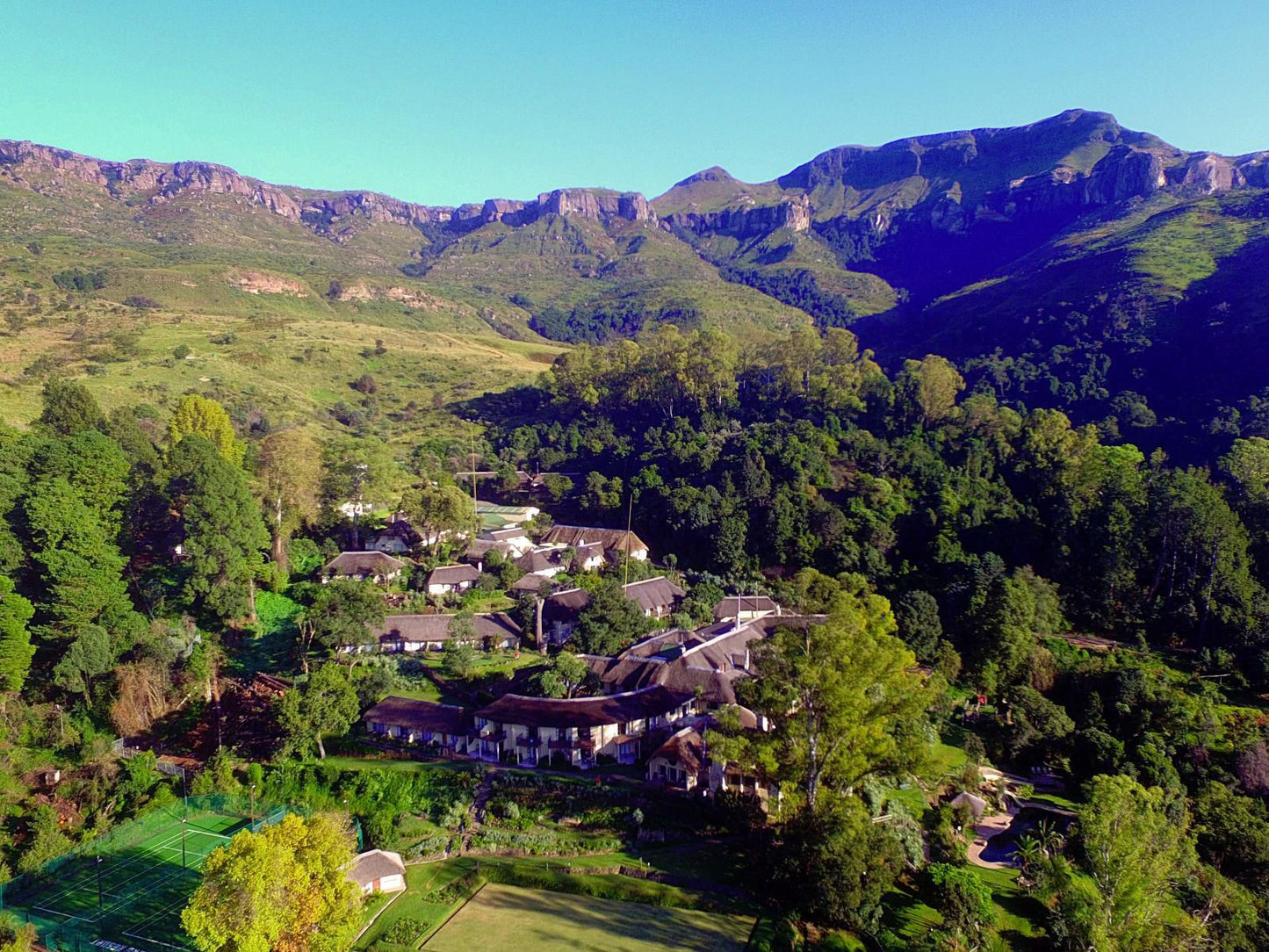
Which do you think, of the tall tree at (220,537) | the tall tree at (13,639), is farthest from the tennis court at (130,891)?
the tall tree at (220,537)

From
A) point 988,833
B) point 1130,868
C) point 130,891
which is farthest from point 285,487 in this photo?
point 1130,868

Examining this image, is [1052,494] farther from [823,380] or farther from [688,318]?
[688,318]

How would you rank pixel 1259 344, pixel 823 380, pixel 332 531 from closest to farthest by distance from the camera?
1. pixel 332 531
2. pixel 823 380
3. pixel 1259 344

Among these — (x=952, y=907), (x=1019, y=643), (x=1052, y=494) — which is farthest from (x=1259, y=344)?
(x=952, y=907)

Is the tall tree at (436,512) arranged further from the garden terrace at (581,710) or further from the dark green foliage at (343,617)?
the garden terrace at (581,710)

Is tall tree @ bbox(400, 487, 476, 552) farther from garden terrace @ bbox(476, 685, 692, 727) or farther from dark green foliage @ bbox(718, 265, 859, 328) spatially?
dark green foliage @ bbox(718, 265, 859, 328)

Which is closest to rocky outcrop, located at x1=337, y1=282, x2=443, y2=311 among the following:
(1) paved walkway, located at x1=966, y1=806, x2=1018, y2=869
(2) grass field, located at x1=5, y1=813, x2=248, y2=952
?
(2) grass field, located at x1=5, y1=813, x2=248, y2=952

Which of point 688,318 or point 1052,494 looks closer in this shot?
point 1052,494
